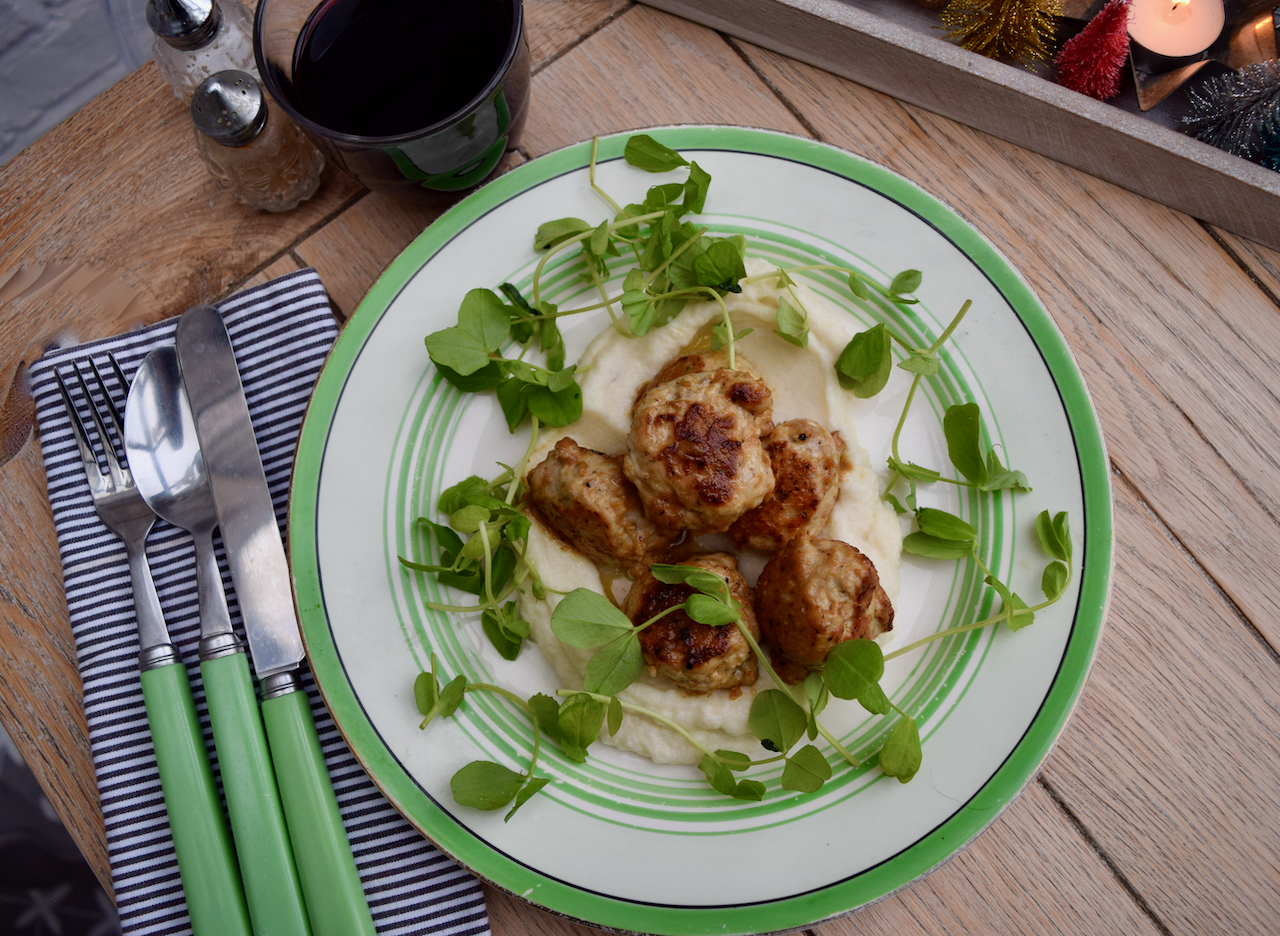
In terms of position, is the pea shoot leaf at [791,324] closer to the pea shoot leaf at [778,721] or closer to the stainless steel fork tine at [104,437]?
the pea shoot leaf at [778,721]

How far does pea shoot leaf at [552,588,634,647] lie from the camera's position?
1.95 m

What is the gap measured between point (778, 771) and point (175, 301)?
2.37 m

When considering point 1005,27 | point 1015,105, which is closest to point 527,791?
point 1015,105

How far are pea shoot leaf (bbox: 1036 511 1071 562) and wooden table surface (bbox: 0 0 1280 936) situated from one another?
48 cm

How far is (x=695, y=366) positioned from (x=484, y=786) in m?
1.23

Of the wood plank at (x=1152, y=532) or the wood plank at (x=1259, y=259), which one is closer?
Result: the wood plank at (x=1152, y=532)

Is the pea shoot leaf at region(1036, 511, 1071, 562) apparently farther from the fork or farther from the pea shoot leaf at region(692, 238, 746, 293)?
the fork

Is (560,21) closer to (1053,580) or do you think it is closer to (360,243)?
(360,243)

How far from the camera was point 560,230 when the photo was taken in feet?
7.59

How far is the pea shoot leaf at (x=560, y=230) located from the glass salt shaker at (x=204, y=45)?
102 cm

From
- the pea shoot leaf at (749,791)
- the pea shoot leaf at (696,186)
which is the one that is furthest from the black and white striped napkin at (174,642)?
the pea shoot leaf at (696,186)

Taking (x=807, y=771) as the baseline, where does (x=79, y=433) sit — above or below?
below

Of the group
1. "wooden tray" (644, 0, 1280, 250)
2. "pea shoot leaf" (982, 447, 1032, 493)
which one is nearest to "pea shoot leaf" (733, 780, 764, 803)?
"pea shoot leaf" (982, 447, 1032, 493)

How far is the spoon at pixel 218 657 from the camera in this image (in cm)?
211
